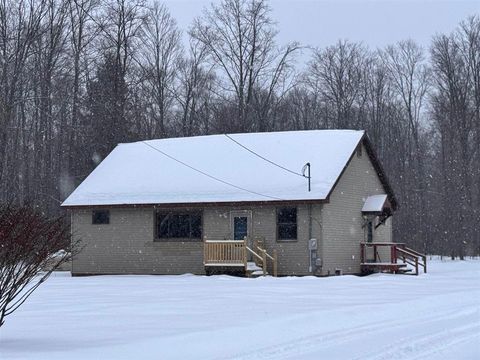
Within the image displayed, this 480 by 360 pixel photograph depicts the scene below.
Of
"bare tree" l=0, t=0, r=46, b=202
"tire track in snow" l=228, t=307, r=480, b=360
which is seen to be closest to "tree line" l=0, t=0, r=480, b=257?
"bare tree" l=0, t=0, r=46, b=202

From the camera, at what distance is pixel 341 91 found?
59156mm

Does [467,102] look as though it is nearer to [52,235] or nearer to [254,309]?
[254,309]

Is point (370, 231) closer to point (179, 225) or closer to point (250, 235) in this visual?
point (250, 235)

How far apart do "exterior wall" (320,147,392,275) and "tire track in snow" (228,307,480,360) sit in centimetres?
1437

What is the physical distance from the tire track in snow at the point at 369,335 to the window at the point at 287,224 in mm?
14505

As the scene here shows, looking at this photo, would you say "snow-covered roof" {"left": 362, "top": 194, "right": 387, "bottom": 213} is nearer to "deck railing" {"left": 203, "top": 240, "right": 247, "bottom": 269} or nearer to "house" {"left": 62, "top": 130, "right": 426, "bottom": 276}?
"house" {"left": 62, "top": 130, "right": 426, "bottom": 276}

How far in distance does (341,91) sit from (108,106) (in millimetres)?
19119

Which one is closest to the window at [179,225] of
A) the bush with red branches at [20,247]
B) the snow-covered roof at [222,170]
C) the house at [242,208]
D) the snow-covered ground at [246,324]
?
the house at [242,208]

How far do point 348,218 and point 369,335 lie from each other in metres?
18.7

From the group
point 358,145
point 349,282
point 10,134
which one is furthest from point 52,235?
point 10,134

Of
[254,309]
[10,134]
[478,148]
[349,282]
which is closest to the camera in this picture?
[254,309]

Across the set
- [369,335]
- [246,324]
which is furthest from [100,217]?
[369,335]

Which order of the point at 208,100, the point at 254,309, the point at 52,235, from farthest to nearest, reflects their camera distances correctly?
the point at 208,100, the point at 254,309, the point at 52,235

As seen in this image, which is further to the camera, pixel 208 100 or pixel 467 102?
pixel 208 100
